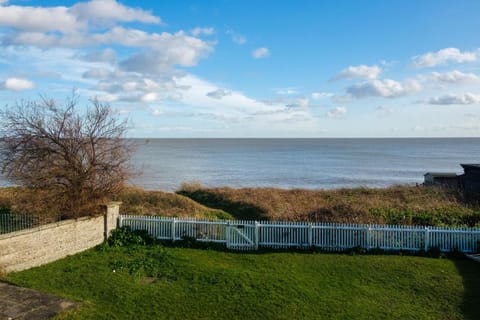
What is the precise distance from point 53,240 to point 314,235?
27.3ft

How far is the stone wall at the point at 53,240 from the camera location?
9773 millimetres

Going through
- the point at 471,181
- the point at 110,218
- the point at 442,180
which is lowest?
the point at 110,218

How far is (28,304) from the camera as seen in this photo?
7.76 m

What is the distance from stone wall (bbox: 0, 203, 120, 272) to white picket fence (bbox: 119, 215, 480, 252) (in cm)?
141

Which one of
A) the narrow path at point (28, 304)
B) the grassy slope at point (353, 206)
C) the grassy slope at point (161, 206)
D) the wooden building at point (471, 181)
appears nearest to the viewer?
the narrow path at point (28, 304)

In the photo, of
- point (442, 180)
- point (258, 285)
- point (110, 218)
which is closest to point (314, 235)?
point (258, 285)

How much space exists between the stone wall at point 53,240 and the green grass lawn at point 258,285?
0.34 meters

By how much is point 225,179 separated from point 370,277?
1506 inches

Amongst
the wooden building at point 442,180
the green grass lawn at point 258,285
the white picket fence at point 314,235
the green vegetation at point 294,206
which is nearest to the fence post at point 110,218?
the white picket fence at point 314,235

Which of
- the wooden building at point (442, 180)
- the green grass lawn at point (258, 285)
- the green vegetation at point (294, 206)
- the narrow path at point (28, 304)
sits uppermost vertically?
the wooden building at point (442, 180)

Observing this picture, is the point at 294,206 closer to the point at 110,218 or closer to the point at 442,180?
the point at 110,218

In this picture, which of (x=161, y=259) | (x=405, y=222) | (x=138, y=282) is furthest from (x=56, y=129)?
(x=405, y=222)

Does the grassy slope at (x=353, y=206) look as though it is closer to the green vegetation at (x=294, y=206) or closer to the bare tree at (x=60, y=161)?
the green vegetation at (x=294, y=206)

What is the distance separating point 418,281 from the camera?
9.83 meters
